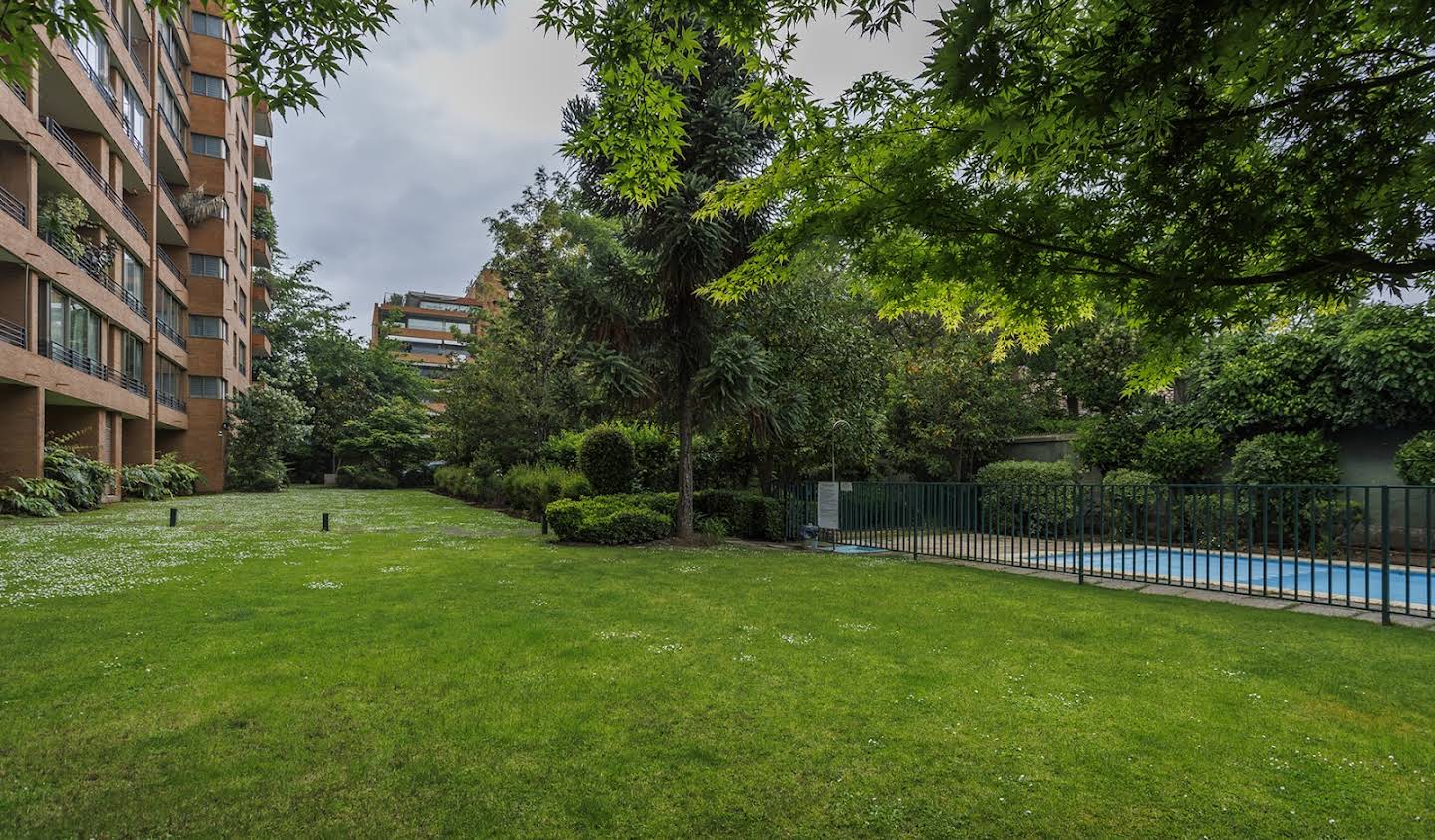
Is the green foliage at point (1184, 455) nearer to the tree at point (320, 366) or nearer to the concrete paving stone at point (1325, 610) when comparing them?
the concrete paving stone at point (1325, 610)

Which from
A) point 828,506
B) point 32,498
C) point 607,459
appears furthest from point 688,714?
point 32,498

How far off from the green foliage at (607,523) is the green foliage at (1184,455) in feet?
40.3

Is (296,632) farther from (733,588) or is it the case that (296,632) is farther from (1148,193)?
(1148,193)

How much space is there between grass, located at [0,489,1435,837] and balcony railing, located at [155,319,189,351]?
2617 centimetres

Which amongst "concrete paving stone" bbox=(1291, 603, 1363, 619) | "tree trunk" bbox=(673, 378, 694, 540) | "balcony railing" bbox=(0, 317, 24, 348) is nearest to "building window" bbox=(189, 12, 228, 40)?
"balcony railing" bbox=(0, 317, 24, 348)

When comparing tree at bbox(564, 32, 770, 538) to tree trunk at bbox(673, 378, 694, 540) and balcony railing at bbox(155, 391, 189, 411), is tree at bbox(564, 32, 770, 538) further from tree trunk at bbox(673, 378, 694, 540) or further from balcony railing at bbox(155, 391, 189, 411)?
balcony railing at bbox(155, 391, 189, 411)

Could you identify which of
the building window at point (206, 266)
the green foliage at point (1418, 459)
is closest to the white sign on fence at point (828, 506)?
the green foliage at point (1418, 459)

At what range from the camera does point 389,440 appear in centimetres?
4391

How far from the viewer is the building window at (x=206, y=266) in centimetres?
3375

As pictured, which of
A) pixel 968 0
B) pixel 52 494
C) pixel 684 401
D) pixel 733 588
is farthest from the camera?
pixel 52 494

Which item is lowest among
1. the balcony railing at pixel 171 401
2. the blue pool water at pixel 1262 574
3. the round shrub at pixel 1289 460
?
the blue pool water at pixel 1262 574

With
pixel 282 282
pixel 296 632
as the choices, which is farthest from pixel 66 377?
pixel 282 282

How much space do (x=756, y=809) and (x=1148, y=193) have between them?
138 inches

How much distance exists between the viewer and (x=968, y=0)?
7.60 ft
